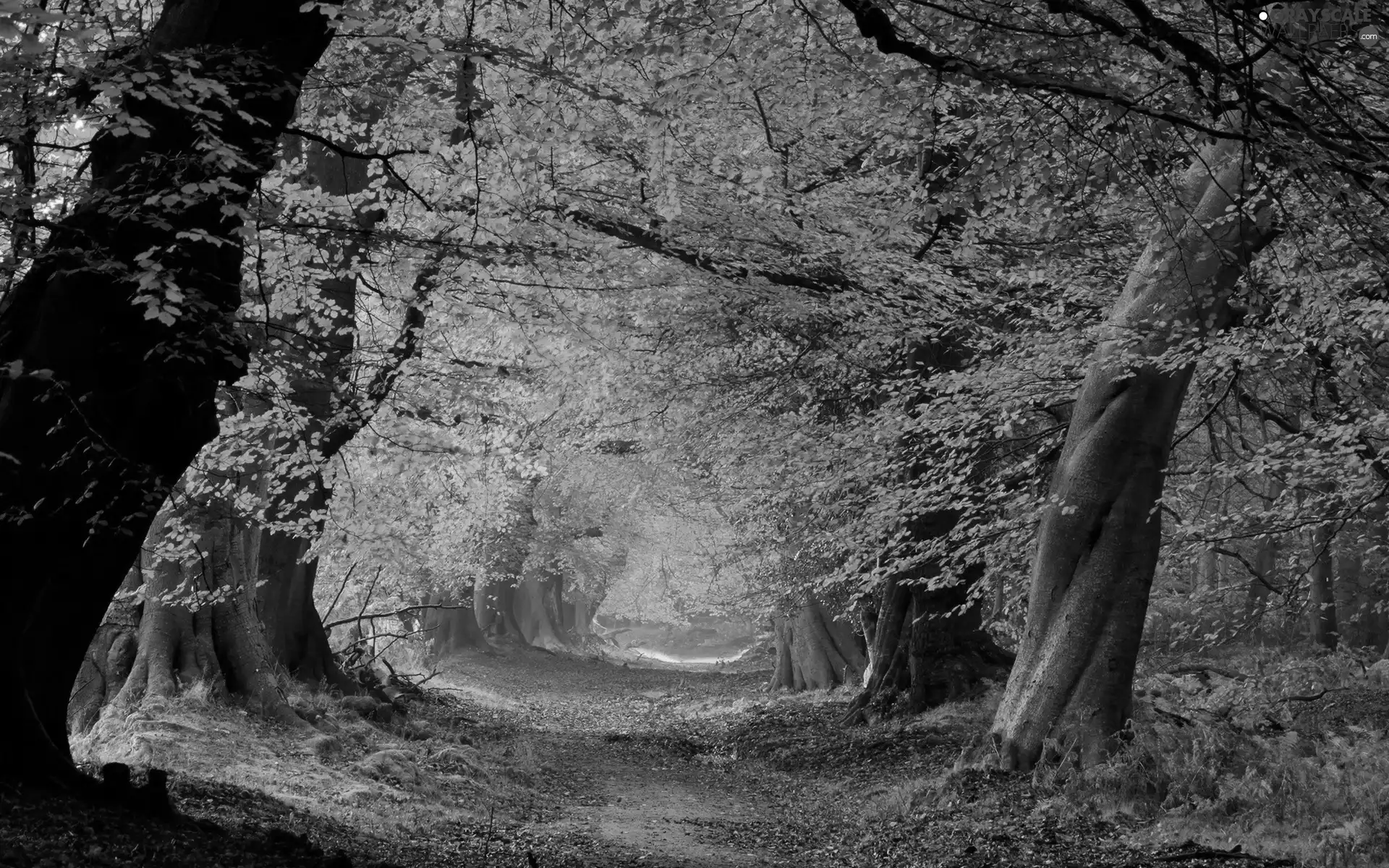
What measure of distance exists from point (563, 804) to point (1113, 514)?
6.75m

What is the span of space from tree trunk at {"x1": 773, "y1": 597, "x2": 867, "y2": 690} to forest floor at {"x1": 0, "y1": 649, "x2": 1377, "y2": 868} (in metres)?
5.83

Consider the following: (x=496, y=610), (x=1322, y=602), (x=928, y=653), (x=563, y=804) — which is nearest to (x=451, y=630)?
(x=496, y=610)

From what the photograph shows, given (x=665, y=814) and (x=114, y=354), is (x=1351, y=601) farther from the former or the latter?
(x=114, y=354)

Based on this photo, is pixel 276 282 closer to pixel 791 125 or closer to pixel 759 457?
pixel 791 125

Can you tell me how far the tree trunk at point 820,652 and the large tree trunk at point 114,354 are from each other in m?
19.0

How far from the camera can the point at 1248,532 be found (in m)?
11.1

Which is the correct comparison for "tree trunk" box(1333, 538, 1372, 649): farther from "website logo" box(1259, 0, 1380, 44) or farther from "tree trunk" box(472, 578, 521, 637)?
"tree trunk" box(472, 578, 521, 637)

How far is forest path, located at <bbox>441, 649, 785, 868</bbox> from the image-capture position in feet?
32.1

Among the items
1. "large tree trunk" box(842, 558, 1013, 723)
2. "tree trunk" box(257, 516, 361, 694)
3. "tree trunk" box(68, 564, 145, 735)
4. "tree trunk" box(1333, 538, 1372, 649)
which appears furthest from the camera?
"tree trunk" box(1333, 538, 1372, 649)

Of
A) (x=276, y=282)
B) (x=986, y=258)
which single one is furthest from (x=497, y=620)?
(x=276, y=282)

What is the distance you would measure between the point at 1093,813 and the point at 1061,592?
7.36 ft

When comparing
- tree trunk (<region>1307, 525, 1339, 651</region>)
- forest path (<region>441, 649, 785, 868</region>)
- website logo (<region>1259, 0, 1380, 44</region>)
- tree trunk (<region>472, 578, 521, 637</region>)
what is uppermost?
website logo (<region>1259, 0, 1380, 44</region>)

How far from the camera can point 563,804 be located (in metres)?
12.2

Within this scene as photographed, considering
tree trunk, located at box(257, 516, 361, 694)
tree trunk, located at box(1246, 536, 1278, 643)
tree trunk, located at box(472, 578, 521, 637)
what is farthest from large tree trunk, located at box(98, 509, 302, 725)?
tree trunk, located at box(472, 578, 521, 637)
